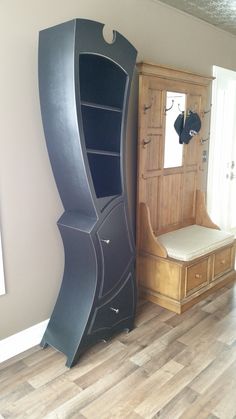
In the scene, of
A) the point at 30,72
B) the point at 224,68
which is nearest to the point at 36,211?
the point at 30,72

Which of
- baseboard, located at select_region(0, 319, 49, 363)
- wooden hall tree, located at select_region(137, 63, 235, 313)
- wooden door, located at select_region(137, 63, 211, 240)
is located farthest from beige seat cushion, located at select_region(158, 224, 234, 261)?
baseboard, located at select_region(0, 319, 49, 363)

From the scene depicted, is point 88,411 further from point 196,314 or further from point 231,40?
point 231,40

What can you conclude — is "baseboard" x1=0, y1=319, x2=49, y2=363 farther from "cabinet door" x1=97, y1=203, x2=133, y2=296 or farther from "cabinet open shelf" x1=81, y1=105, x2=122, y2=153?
"cabinet open shelf" x1=81, y1=105, x2=122, y2=153

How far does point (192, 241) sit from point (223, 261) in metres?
0.46

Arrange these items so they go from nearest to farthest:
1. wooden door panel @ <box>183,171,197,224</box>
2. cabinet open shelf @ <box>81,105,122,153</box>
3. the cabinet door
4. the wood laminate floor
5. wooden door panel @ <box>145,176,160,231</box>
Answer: the wood laminate floor → the cabinet door → cabinet open shelf @ <box>81,105,122,153</box> → wooden door panel @ <box>145,176,160,231</box> → wooden door panel @ <box>183,171,197,224</box>

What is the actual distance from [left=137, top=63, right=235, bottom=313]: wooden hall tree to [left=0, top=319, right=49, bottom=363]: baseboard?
99 centimetres

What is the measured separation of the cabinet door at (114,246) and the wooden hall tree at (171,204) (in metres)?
0.59

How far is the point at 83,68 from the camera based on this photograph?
2164 mm

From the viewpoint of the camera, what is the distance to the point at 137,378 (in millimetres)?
2002

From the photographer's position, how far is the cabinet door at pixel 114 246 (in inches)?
81.3

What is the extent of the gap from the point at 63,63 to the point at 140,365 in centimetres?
183

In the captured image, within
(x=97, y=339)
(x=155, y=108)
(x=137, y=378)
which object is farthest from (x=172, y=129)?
(x=137, y=378)

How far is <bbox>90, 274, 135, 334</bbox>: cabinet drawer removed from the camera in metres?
2.15

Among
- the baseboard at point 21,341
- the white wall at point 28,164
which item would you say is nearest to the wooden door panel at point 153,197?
the white wall at point 28,164
